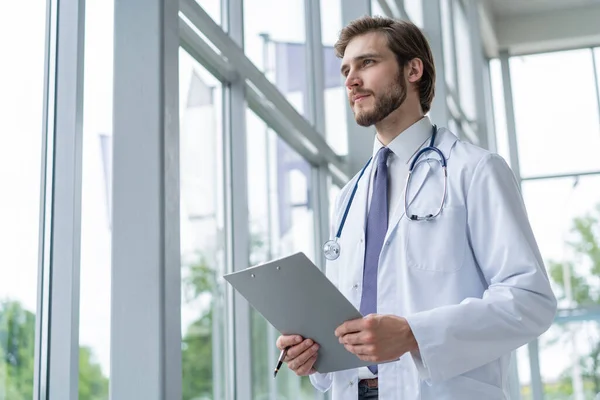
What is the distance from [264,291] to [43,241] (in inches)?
27.8

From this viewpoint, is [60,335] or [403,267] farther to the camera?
[60,335]

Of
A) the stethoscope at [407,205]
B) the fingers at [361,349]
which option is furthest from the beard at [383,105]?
the fingers at [361,349]

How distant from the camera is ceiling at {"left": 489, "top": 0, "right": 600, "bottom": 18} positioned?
27.7 ft

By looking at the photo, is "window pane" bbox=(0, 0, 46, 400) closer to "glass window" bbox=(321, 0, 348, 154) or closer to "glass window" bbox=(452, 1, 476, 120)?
"glass window" bbox=(321, 0, 348, 154)

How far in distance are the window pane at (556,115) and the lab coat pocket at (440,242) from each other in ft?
23.1

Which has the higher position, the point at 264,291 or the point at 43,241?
the point at 43,241

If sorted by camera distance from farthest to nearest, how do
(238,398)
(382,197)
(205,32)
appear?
(238,398)
(205,32)
(382,197)

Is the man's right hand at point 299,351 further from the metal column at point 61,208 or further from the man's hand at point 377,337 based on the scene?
the metal column at point 61,208

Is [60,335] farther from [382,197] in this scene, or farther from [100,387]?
[382,197]

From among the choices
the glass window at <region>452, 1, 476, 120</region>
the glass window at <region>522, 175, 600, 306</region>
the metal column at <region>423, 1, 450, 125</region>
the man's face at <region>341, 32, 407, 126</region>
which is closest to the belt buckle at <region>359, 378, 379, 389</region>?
the man's face at <region>341, 32, 407, 126</region>

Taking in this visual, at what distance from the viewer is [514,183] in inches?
65.2

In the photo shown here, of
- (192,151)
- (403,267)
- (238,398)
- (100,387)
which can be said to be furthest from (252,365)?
(403,267)

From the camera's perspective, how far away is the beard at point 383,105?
186 centimetres

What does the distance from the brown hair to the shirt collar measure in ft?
0.51
